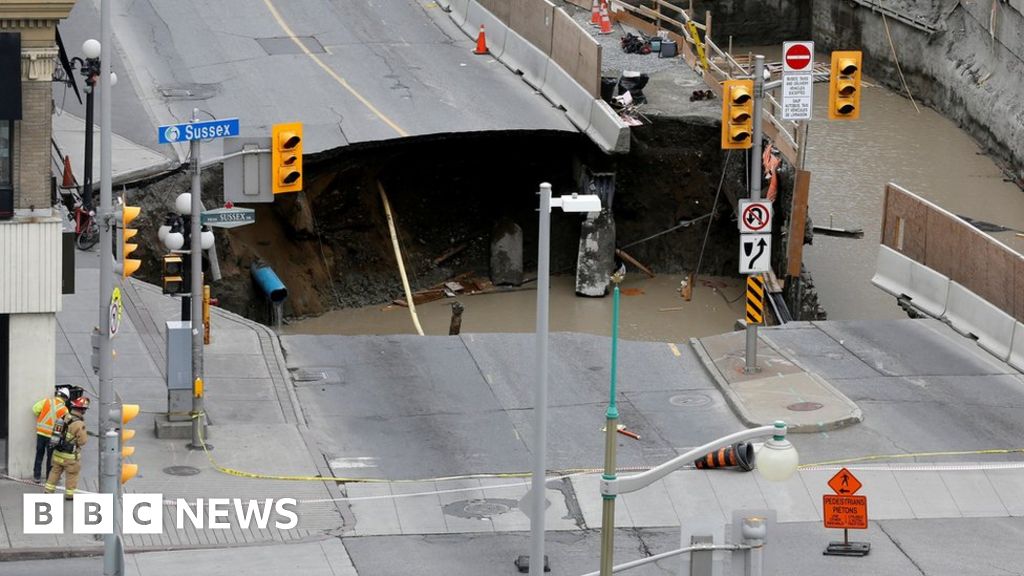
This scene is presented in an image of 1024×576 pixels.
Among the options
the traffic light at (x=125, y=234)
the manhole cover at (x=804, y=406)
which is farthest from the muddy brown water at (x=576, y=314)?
the traffic light at (x=125, y=234)

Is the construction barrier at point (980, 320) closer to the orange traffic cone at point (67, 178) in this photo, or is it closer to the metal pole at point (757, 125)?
the metal pole at point (757, 125)

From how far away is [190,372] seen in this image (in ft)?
91.1

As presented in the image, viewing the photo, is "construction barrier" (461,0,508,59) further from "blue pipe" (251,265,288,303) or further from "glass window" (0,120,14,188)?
"glass window" (0,120,14,188)

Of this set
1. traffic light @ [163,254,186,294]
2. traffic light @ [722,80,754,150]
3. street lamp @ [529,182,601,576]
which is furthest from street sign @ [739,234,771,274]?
street lamp @ [529,182,601,576]

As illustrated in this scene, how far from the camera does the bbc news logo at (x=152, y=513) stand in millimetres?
24719

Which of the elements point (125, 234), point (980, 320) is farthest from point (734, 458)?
point (125, 234)

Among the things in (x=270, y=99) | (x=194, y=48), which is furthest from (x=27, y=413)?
(x=194, y=48)

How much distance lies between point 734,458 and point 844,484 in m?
2.96

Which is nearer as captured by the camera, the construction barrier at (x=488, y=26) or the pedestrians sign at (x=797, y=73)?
the pedestrians sign at (x=797, y=73)

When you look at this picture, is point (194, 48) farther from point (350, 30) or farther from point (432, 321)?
point (432, 321)

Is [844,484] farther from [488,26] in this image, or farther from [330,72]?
[488,26]

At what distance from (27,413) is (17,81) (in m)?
4.64

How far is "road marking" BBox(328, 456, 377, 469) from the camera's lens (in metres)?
27.7

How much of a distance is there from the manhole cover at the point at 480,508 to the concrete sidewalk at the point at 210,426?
163 cm
